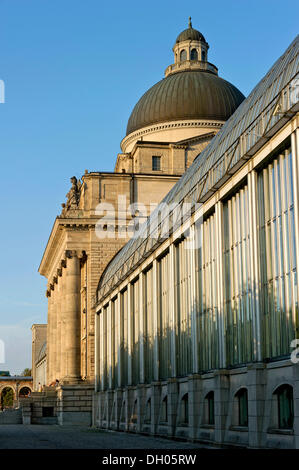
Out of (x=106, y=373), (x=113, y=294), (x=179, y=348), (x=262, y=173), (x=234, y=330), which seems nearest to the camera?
(x=262, y=173)

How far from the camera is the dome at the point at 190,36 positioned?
96356mm

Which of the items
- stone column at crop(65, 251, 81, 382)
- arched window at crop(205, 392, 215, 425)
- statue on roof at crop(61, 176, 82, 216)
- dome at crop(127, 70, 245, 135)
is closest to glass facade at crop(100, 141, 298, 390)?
arched window at crop(205, 392, 215, 425)

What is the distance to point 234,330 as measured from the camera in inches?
1375

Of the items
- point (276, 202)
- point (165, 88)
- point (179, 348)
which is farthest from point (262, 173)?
point (165, 88)

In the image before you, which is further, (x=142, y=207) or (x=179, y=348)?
(x=142, y=207)

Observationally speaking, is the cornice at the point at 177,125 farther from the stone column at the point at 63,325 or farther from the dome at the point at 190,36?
the stone column at the point at 63,325

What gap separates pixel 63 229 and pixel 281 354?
52.5 meters

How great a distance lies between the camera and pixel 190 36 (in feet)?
316

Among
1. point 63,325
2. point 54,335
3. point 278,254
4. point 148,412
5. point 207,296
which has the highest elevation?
point 63,325

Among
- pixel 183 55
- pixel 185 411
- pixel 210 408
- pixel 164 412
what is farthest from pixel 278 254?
pixel 183 55

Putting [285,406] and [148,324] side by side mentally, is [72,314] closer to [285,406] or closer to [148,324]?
[148,324]

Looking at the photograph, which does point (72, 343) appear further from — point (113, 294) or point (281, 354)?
point (281, 354)

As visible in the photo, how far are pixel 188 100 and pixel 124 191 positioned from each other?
14079 mm

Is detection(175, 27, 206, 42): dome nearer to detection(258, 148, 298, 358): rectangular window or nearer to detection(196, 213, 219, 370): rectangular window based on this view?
detection(196, 213, 219, 370): rectangular window
